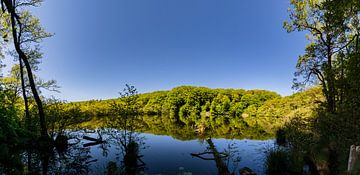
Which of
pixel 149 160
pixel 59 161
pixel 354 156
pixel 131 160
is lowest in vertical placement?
pixel 149 160

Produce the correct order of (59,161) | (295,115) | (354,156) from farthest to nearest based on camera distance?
1. (295,115)
2. (59,161)
3. (354,156)

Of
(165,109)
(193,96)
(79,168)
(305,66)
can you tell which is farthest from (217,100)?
(79,168)

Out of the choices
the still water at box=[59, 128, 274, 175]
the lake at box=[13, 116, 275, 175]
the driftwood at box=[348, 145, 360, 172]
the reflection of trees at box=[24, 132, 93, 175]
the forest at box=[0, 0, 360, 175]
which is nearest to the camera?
the driftwood at box=[348, 145, 360, 172]

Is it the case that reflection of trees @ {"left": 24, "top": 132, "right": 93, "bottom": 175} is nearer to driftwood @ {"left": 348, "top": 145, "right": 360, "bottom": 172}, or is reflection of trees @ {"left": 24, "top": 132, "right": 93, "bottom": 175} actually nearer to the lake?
the lake

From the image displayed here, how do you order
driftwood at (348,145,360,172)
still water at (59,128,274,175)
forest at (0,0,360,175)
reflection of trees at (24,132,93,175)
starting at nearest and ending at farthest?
driftwood at (348,145,360,172) < forest at (0,0,360,175) < reflection of trees at (24,132,93,175) < still water at (59,128,274,175)

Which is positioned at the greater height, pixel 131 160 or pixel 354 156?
pixel 354 156

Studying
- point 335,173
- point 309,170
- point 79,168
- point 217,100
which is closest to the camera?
point 335,173

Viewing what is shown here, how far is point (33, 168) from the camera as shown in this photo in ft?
42.4

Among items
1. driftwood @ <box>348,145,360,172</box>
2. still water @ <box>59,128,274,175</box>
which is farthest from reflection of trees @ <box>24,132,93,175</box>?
driftwood @ <box>348,145,360,172</box>

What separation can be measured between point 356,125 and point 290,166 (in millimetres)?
3316

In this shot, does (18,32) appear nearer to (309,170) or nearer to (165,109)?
(309,170)

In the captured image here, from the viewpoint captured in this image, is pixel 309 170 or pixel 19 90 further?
pixel 19 90

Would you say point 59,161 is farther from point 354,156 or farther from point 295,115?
point 295,115

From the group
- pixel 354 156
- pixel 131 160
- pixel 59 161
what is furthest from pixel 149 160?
pixel 354 156
